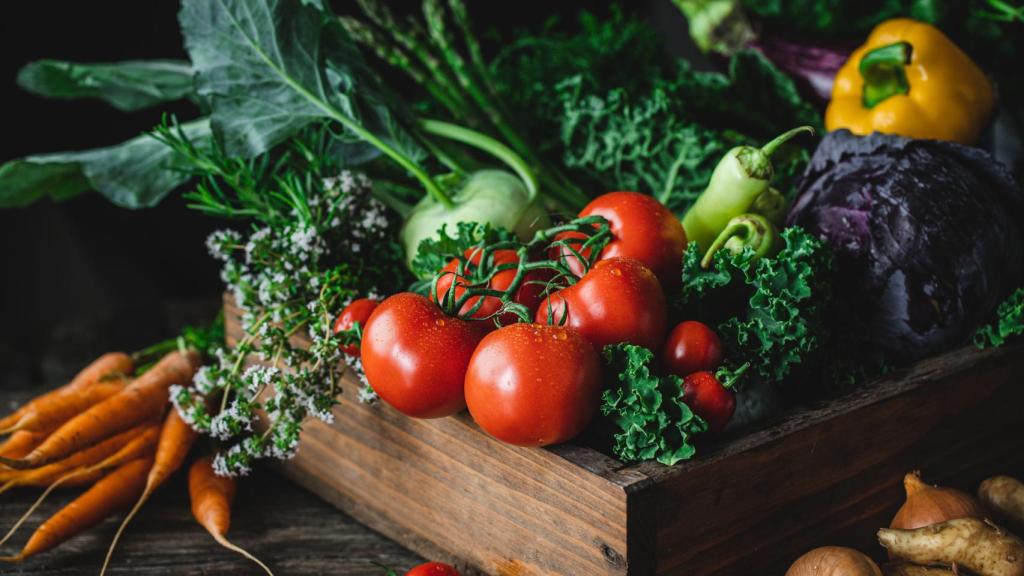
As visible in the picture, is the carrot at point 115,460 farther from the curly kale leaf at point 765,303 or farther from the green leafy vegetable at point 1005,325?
the green leafy vegetable at point 1005,325

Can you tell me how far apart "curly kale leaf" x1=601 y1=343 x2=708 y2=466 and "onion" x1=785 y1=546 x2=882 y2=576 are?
7.6 inches

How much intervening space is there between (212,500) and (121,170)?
2.42ft

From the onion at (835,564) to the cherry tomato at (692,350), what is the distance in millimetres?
238

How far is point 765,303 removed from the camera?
1.13 meters

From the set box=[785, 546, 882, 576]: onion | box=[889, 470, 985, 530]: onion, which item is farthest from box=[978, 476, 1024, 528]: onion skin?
box=[785, 546, 882, 576]: onion

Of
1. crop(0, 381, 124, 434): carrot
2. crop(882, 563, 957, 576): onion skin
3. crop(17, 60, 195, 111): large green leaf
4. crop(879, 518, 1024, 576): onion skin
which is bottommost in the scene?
crop(0, 381, 124, 434): carrot

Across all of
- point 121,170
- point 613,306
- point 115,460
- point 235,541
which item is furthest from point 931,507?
point 121,170

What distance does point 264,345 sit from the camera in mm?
1264

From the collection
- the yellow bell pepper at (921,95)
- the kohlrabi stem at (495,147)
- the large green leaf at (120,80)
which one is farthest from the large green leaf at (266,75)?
the yellow bell pepper at (921,95)

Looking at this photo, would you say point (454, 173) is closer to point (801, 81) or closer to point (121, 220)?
point (801, 81)

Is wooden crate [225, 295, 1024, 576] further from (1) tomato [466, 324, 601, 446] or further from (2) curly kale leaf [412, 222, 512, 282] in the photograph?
(2) curly kale leaf [412, 222, 512, 282]

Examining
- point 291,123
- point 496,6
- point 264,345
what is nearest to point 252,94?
point 291,123

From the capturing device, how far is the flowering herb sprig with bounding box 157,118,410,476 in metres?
1.22

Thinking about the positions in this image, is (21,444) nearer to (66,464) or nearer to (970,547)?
(66,464)
